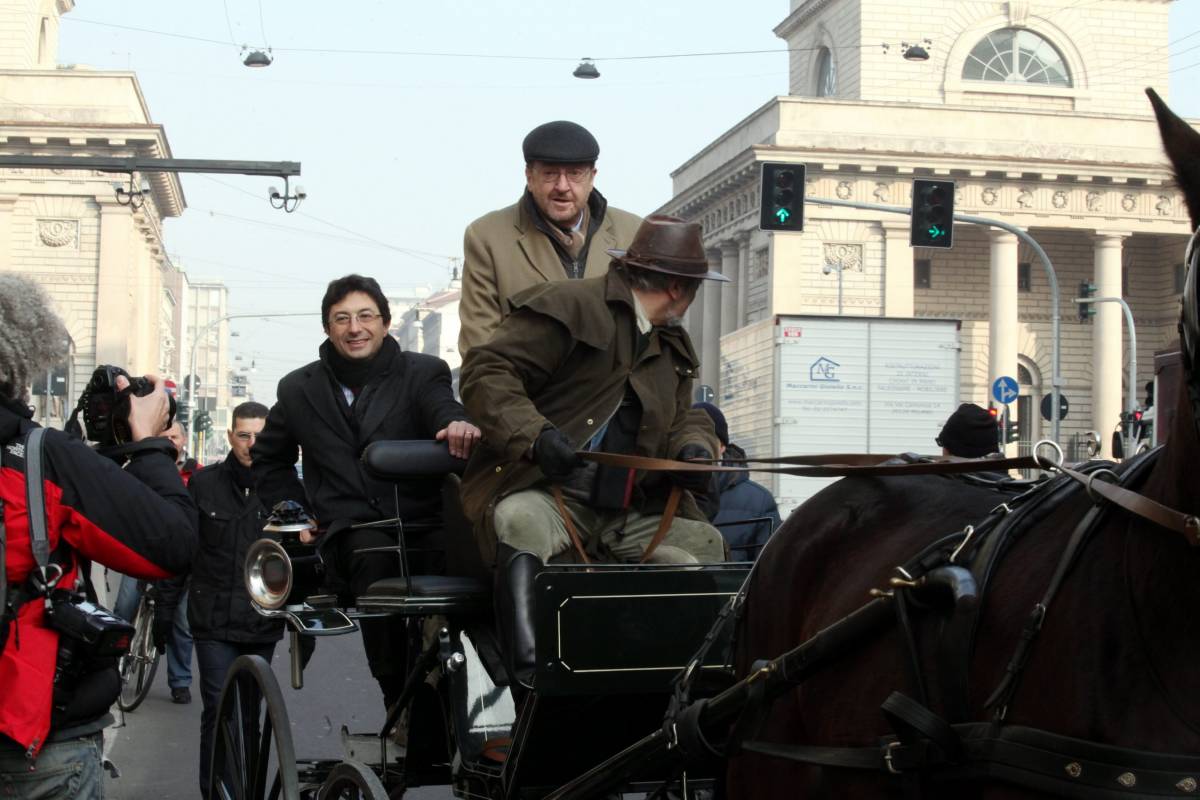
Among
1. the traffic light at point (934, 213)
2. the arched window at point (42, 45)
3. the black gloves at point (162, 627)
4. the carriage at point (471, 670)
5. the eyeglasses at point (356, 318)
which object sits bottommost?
the black gloves at point (162, 627)

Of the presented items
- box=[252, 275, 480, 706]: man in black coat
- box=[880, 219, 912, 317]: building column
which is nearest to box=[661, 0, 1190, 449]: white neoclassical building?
box=[880, 219, 912, 317]: building column

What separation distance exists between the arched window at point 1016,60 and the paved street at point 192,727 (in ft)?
164

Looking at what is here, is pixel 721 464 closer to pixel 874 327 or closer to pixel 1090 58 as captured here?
pixel 874 327

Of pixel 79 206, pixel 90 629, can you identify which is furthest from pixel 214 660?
pixel 79 206

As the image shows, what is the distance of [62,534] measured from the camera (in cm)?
406

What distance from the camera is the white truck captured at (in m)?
26.4

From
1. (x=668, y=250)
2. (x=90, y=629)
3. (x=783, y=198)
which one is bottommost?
(x=90, y=629)

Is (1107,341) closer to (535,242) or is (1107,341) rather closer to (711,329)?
(711,329)

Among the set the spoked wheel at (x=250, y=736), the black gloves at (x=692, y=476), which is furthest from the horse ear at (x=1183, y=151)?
the spoked wheel at (x=250, y=736)

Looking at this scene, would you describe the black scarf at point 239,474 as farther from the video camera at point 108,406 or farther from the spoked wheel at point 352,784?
the video camera at point 108,406

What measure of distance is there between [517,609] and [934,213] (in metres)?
20.4

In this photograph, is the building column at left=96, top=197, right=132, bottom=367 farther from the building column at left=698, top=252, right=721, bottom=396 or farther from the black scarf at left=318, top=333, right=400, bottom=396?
the black scarf at left=318, top=333, right=400, bottom=396

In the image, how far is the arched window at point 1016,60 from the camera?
60188mm

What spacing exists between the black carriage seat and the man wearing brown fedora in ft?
0.64
